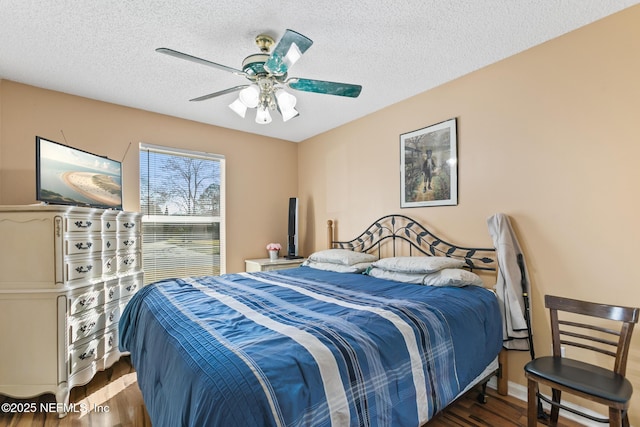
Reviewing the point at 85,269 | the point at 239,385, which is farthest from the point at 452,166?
the point at 85,269

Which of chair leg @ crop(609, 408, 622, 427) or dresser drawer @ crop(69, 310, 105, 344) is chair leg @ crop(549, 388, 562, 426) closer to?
chair leg @ crop(609, 408, 622, 427)

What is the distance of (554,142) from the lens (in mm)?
2104

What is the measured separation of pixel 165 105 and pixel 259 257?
7.14ft

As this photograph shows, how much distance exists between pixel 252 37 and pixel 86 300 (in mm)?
2304

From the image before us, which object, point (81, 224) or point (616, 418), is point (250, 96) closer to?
point (81, 224)

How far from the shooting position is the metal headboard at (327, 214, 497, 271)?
2484 mm

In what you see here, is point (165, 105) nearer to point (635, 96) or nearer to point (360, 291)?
point (360, 291)

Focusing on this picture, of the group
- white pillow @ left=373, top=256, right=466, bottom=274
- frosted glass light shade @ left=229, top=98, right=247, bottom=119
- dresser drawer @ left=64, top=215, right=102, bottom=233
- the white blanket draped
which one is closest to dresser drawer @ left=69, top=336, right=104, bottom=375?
dresser drawer @ left=64, top=215, right=102, bottom=233

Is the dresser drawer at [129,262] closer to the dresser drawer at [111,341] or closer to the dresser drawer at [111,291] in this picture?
the dresser drawer at [111,291]

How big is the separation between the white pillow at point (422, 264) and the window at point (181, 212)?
2301 millimetres

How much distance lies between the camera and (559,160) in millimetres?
2078

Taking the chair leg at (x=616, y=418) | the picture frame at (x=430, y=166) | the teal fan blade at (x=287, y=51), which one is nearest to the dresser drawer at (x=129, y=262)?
the teal fan blade at (x=287, y=51)

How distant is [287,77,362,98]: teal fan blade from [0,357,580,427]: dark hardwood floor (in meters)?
2.07

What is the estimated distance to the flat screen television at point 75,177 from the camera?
2.30 m
